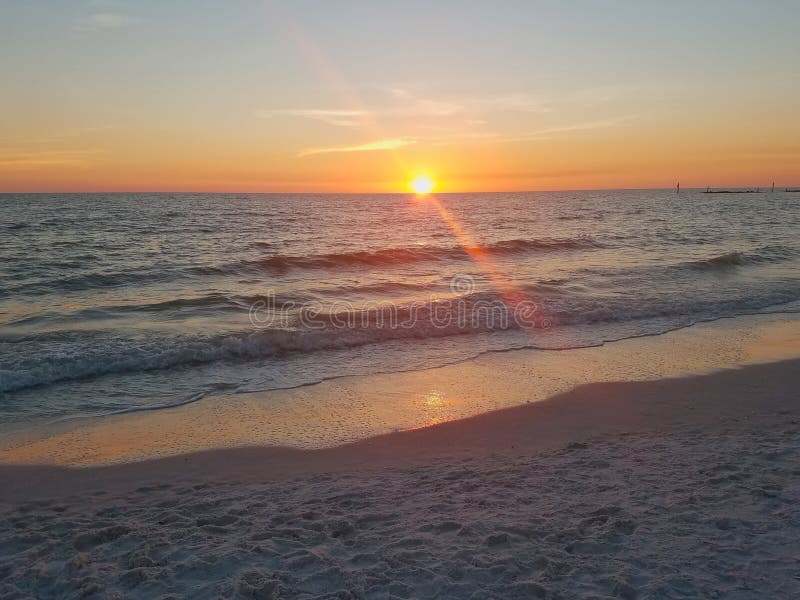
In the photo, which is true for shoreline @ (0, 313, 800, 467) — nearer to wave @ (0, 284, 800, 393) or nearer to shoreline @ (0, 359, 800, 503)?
shoreline @ (0, 359, 800, 503)

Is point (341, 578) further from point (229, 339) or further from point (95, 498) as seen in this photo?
point (229, 339)

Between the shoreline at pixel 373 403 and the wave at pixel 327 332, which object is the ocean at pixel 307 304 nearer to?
the wave at pixel 327 332

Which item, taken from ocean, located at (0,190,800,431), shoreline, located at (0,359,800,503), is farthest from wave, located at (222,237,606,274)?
shoreline, located at (0,359,800,503)

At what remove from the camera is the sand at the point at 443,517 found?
3.83m

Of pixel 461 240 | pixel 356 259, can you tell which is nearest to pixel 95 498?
pixel 356 259

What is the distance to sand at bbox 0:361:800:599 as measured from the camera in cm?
383

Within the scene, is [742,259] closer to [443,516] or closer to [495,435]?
[495,435]

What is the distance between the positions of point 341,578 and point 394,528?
0.78 meters

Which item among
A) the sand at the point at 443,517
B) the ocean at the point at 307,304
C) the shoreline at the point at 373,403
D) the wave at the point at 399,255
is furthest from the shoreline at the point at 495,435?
the wave at the point at 399,255

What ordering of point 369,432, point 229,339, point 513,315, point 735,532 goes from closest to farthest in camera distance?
1. point 735,532
2. point 369,432
3. point 229,339
4. point 513,315

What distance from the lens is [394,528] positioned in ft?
15.0

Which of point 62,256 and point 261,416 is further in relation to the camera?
point 62,256

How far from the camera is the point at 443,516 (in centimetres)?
472

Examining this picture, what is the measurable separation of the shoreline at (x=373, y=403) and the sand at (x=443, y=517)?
42cm
